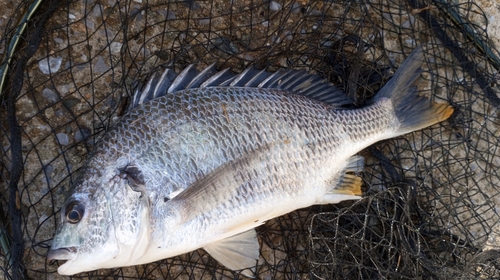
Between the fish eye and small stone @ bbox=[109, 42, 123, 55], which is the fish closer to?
the fish eye

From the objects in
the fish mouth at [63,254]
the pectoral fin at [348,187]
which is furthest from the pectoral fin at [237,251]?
the fish mouth at [63,254]

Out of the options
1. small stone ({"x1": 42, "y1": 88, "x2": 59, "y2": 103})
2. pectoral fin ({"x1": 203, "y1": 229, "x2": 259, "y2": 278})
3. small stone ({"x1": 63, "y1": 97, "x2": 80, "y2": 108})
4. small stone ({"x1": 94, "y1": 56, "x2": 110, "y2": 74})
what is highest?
small stone ({"x1": 94, "y1": 56, "x2": 110, "y2": 74})

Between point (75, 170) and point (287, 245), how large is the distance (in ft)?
3.94

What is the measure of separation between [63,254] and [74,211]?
0.17 m

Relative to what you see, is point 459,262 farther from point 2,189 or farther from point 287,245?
point 2,189

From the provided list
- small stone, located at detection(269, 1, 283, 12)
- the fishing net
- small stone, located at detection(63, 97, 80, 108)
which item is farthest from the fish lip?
small stone, located at detection(269, 1, 283, 12)

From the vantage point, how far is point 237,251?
223 cm

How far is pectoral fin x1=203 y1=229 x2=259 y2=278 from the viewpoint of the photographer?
221cm

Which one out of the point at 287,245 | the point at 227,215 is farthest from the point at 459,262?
the point at 227,215

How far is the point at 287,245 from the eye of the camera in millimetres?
2496

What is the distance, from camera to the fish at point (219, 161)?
188 cm

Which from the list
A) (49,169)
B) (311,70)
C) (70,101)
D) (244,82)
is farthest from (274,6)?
(49,169)

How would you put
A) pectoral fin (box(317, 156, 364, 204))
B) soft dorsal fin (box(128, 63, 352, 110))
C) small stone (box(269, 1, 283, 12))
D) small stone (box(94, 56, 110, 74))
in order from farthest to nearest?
small stone (box(269, 1, 283, 12))
small stone (box(94, 56, 110, 74))
pectoral fin (box(317, 156, 364, 204))
soft dorsal fin (box(128, 63, 352, 110))

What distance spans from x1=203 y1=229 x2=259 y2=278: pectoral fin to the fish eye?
0.63 meters
